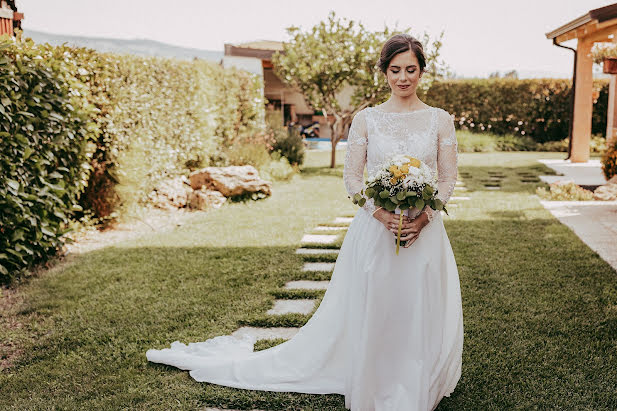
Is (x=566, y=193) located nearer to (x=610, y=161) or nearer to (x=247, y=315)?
(x=610, y=161)

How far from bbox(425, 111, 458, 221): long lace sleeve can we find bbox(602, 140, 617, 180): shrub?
7697 millimetres

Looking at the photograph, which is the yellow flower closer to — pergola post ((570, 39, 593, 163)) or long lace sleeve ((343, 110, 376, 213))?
long lace sleeve ((343, 110, 376, 213))

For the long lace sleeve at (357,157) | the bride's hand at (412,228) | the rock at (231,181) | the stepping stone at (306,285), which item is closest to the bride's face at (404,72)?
the long lace sleeve at (357,157)

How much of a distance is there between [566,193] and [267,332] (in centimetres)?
697

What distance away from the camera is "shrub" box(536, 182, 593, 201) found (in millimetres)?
8883

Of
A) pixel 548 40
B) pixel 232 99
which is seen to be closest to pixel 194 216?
pixel 232 99

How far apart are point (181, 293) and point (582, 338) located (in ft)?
10.5

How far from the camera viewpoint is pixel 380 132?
2.77m

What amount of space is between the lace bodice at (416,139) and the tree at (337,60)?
33.0 ft

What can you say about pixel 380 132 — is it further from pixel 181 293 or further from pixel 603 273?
pixel 603 273

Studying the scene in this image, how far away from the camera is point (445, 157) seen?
108 inches

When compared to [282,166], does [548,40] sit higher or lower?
higher

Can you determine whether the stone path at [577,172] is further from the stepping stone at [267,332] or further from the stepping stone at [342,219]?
the stepping stone at [267,332]

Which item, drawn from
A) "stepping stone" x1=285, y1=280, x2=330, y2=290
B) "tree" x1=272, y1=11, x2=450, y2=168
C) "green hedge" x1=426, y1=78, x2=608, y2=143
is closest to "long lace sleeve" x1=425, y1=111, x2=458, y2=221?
"stepping stone" x1=285, y1=280, x2=330, y2=290
